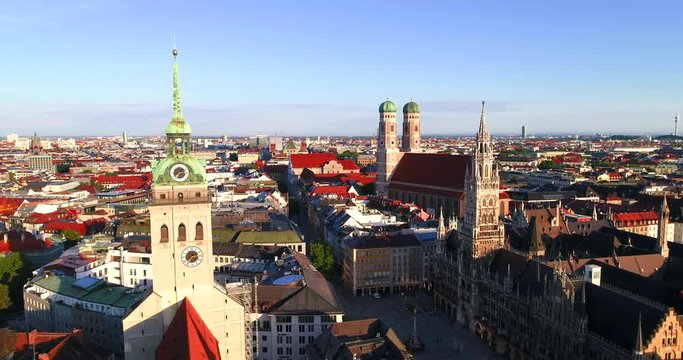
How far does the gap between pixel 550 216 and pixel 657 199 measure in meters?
56.0

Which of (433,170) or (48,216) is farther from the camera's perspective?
(433,170)

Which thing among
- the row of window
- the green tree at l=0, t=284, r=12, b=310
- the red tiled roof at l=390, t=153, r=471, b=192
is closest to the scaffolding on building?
the row of window

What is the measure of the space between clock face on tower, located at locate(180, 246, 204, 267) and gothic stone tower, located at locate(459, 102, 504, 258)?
52238 millimetres

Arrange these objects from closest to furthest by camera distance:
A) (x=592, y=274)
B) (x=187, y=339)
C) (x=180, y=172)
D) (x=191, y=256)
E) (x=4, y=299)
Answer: (x=187, y=339) < (x=180, y=172) < (x=191, y=256) < (x=592, y=274) < (x=4, y=299)

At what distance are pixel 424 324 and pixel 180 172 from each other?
52.9 metres

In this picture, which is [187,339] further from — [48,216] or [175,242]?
[48,216]

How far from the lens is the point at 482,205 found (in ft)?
318

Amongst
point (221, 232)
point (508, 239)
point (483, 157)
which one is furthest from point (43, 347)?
point (508, 239)

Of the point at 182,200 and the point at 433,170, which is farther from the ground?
the point at 182,200

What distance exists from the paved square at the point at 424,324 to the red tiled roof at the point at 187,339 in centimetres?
3570

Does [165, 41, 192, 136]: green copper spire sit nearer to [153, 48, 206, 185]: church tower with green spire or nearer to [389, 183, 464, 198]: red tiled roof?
[153, 48, 206, 185]: church tower with green spire

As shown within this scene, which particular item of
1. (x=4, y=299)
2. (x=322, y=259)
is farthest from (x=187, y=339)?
(x=322, y=259)

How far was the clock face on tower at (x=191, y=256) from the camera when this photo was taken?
2285 inches

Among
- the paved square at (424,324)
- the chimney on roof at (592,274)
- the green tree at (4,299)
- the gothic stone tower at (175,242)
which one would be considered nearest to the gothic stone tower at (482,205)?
the paved square at (424,324)
